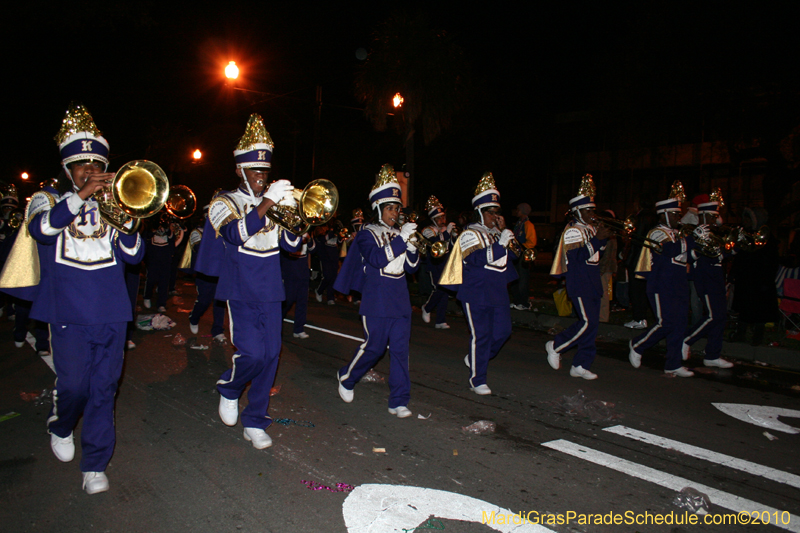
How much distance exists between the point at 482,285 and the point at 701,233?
3.36m

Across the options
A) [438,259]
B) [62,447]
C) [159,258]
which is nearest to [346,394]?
[62,447]

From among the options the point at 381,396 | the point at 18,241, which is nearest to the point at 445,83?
the point at 381,396

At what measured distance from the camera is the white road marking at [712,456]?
161 inches

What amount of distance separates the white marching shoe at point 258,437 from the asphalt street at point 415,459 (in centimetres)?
6

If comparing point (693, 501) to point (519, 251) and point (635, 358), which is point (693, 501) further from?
point (635, 358)

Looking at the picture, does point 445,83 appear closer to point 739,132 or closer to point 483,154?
point 739,132

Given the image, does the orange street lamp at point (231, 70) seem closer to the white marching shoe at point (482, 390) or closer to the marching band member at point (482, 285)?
the marching band member at point (482, 285)

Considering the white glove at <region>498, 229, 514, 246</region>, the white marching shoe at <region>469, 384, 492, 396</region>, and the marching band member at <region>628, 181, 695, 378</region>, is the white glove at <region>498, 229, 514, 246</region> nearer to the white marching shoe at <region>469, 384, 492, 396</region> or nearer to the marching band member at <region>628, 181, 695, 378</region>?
the white marching shoe at <region>469, 384, 492, 396</region>

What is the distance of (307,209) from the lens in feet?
14.9

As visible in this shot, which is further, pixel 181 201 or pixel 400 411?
pixel 181 201

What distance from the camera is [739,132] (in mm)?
16125

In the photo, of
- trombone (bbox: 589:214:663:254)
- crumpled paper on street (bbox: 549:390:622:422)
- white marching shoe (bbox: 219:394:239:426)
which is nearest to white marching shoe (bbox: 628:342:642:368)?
trombone (bbox: 589:214:663:254)

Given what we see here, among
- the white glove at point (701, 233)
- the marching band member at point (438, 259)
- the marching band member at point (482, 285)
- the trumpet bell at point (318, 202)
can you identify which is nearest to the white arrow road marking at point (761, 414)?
the white glove at point (701, 233)

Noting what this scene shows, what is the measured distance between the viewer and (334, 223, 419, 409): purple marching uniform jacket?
5207 mm
